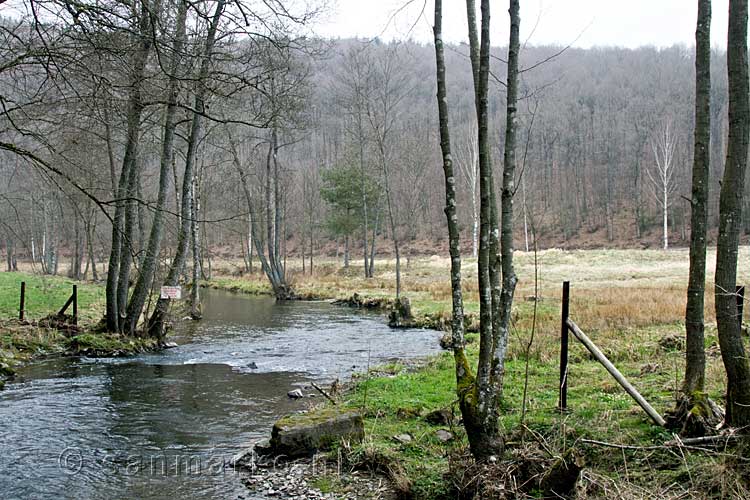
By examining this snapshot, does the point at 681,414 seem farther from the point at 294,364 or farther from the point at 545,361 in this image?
the point at 294,364

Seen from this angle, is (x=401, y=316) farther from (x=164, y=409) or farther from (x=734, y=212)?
(x=734, y=212)

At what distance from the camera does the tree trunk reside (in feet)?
16.1

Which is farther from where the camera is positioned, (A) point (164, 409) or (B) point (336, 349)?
(B) point (336, 349)

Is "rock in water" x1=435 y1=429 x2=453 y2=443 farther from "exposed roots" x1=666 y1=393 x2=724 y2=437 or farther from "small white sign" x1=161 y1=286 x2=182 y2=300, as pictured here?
"small white sign" x1=161 y1=286 x2=182 y2=300

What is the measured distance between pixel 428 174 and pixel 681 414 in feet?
237

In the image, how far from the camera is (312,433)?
6.42 m

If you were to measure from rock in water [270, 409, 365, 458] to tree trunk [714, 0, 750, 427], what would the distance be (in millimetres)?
3675

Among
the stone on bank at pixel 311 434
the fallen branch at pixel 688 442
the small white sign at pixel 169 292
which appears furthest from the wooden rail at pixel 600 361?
the small white sign at pixel 169 292

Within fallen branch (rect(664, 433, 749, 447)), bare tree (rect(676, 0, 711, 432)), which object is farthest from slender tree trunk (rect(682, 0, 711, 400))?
fallen branch (rect(664, 433, 749, 447))

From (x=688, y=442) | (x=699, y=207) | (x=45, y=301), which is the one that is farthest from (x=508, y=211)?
(x=45, y=301)

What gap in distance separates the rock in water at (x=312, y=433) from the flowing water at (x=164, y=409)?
1.96ft

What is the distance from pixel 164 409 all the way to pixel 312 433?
11.6 feet

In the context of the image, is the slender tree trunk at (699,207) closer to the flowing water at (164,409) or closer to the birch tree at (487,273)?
the birch tree at (487,273)

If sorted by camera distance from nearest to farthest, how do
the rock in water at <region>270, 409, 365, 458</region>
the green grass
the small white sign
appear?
1. the rock in water at <region>270, 409, 365, 458</region>
2. the small white sign
3. the green grass
